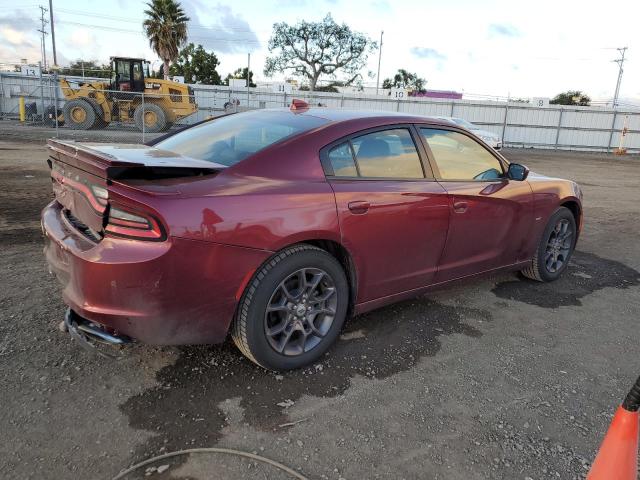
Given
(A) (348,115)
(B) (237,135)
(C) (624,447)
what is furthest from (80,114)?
(C) (624,447)

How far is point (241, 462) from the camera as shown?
7.30ft

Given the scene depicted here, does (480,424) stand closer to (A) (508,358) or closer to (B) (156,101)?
(A) (508,358)

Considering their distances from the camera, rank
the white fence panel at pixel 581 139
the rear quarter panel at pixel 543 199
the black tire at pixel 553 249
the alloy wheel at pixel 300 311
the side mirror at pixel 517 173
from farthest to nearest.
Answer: the white fence panel at pixel 581 139 → the black tire at pixel 553 249 → the rear quarter panel at pixel 543 199 → the side mirror at pixel 517 173 → the alloy wheel at pixel 300 311

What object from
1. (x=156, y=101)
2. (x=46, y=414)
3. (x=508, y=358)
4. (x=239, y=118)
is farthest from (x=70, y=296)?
(x=156, y=101)

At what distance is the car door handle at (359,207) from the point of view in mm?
3025

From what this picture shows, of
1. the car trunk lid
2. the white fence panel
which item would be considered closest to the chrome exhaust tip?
the car trunk lid

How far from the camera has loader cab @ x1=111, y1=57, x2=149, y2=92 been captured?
19953mm

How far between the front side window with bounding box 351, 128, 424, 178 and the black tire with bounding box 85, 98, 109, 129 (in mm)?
19246

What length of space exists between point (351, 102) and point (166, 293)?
29.7 metres

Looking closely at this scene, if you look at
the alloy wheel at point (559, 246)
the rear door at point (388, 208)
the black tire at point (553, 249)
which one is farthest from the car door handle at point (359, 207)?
the alloy wheel at point (559, 246)

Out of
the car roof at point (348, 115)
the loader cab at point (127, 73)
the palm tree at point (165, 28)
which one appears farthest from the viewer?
the palm tree at point (165, 28)

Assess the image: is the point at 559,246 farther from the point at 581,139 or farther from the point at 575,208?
the point at 581,139

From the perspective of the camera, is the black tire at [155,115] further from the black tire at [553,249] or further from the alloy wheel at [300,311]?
the alloy wheel at [300,311]

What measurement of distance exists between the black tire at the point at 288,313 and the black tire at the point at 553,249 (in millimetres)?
2375
